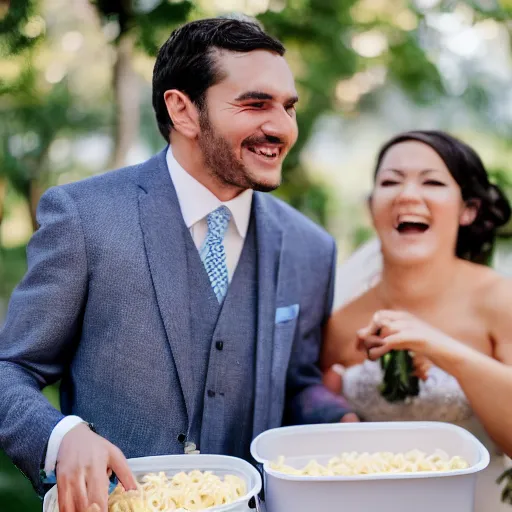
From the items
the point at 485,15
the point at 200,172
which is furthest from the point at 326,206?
the point at 200,172

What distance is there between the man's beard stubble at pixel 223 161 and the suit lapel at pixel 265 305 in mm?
212

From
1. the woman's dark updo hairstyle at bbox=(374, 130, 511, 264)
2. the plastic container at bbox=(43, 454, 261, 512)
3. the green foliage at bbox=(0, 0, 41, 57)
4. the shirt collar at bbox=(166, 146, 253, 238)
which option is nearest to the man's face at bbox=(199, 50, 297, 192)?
the shirt collar at bbox=(166, 146, 253, 238)

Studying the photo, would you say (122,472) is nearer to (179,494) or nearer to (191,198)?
(179,494)

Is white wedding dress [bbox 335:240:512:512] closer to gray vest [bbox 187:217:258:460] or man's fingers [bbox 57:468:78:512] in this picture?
gray vest [bbox 187:217:258:460]

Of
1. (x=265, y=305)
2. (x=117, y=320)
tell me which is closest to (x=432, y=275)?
(x=265, y=305)

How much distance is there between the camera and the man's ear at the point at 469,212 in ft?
8.45

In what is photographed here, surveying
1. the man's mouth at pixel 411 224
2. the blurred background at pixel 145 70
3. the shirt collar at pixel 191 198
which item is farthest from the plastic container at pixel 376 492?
the blurred background at pixel 145 70

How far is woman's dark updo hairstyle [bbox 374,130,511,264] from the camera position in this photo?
8.21 feet

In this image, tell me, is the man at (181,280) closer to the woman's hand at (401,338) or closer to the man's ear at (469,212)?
the woman's hand at (401,338)

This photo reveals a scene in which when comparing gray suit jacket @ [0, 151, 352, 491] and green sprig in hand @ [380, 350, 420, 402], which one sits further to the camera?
green sprig in hand @ [380, 350, 420, 402]

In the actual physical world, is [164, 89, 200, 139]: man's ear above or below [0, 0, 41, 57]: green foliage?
below

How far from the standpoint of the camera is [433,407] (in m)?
2.46

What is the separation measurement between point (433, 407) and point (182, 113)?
53.1 inches

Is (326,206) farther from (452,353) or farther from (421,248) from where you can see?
(452,353)
